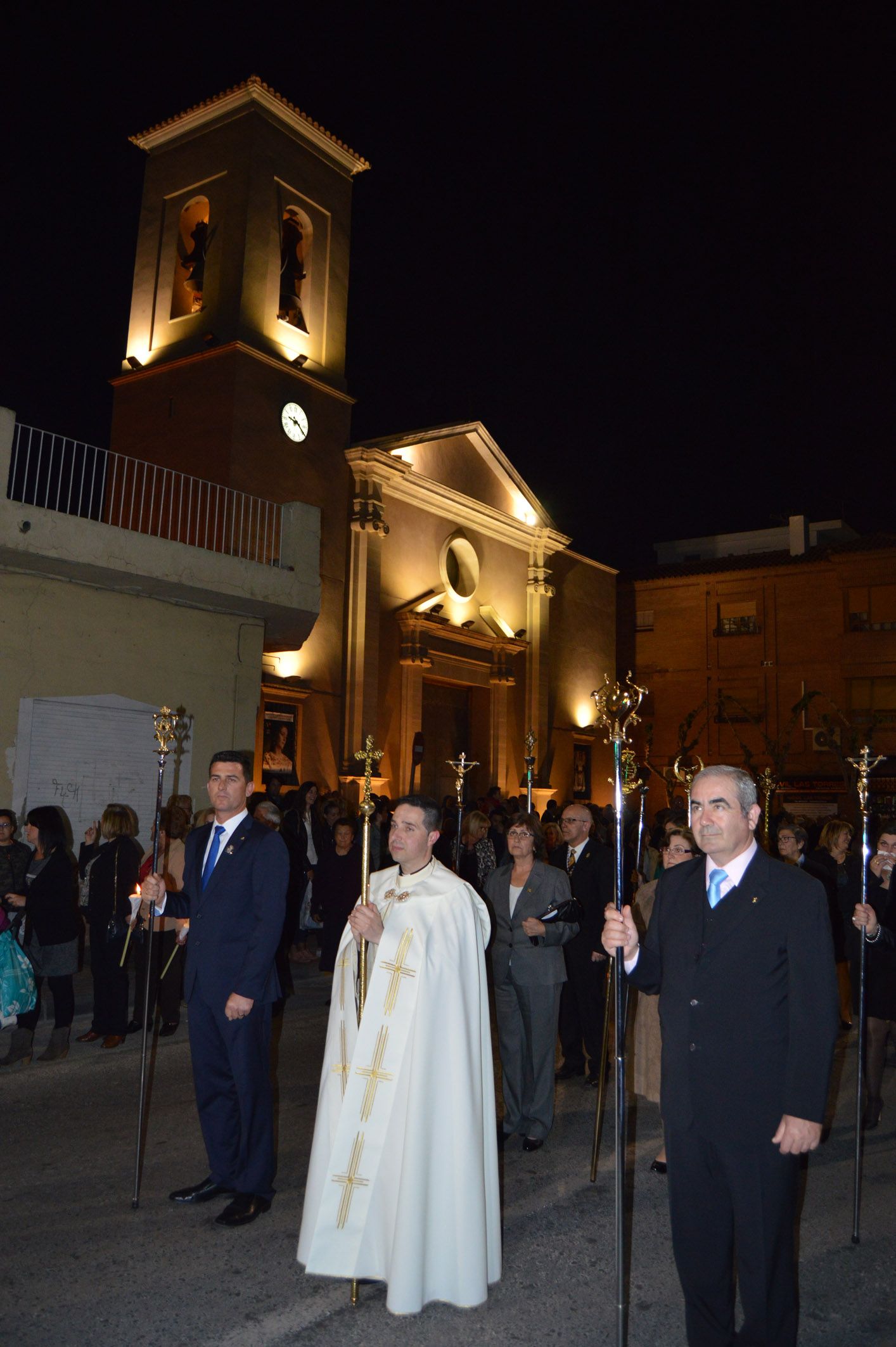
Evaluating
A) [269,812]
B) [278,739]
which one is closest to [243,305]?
[278,739]

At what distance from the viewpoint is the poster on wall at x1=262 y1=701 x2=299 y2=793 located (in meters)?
19.3

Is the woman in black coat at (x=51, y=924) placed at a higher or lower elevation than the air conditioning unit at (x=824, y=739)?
lower

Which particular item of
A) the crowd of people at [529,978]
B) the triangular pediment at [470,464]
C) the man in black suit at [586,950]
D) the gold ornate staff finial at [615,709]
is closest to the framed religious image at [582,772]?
the triangular pediment at [470,464]

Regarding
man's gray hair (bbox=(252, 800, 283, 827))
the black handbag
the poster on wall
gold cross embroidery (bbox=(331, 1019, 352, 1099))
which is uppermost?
the poster on wall

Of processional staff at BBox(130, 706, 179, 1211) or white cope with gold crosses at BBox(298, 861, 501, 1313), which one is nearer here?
white cope with gold crosses at BBox(298, 861, 501, 1313)

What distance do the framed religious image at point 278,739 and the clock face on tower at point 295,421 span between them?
5.44 metres

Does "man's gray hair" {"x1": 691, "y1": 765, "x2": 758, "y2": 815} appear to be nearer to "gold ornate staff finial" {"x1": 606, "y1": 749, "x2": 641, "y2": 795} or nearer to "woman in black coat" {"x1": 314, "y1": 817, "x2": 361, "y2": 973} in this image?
"gold ornate staff finial" {"x1": 606, "y1": 749, "x2": 641, "y2": 795}

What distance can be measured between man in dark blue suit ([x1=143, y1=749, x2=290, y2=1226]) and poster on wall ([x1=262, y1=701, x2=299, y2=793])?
1409cm

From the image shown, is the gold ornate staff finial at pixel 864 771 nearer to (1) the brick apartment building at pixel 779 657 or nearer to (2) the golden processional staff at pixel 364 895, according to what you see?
(2) the golden processional staff at pixel 364 895

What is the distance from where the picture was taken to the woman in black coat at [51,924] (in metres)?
7.79

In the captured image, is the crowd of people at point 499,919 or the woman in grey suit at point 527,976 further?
the crowd of people at point 499,919

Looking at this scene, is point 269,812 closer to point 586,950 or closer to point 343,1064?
point 586,950

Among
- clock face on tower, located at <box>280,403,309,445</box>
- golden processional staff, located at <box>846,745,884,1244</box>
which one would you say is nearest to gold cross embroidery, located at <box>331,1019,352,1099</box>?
golden processional staff, located at <box>846,745,884,1244</box>

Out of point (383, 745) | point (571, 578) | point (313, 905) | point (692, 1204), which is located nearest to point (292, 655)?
point (383, 745)
